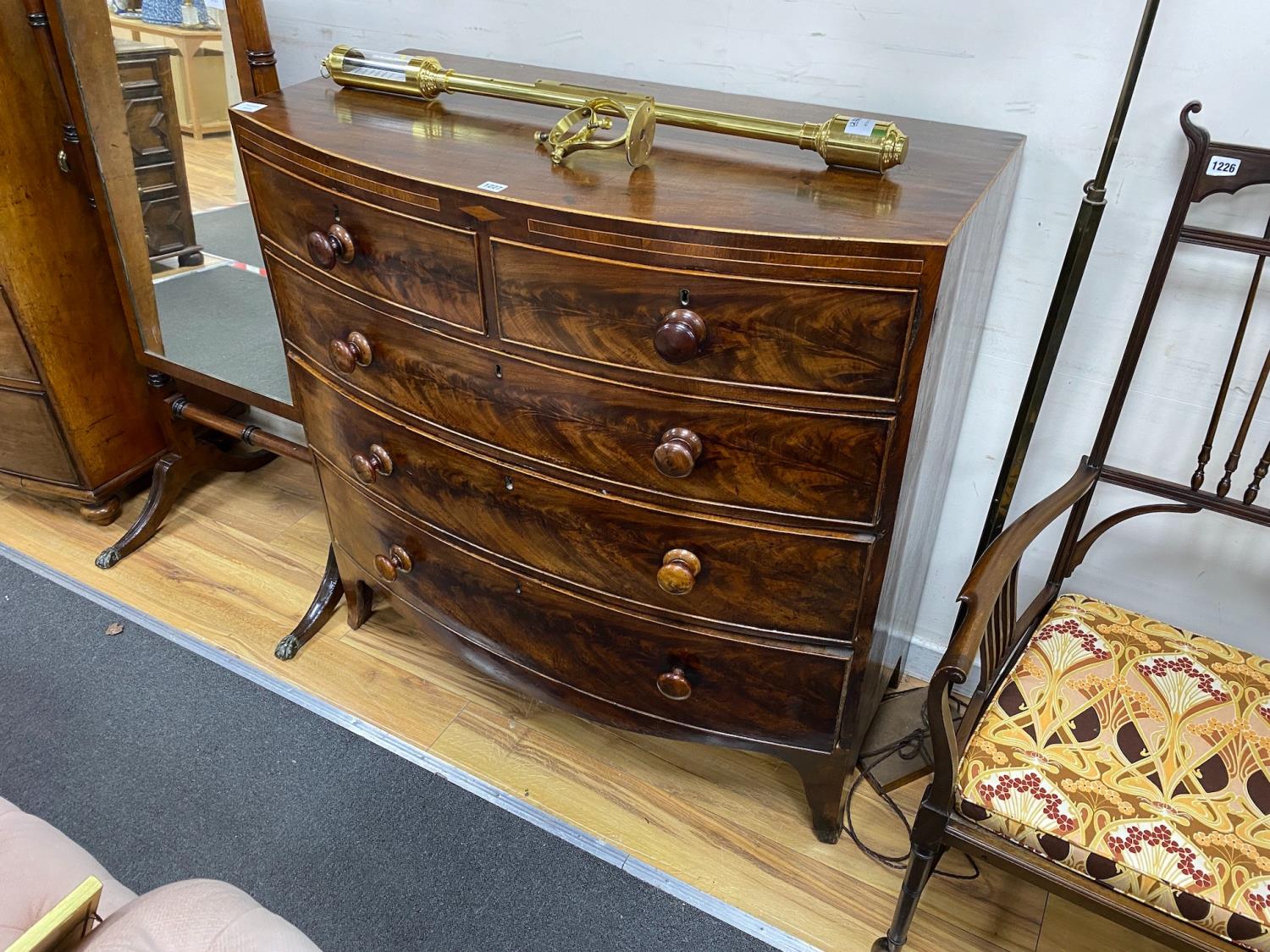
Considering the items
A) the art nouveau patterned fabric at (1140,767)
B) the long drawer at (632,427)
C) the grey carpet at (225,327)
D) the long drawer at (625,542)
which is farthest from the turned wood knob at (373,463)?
the art nouveau patterned fabric at (1140,767)

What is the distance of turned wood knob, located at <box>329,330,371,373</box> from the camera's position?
129 centimetres

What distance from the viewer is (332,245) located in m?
1.21

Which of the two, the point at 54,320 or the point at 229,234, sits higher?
the point at 229,234

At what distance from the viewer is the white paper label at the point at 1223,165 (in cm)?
110

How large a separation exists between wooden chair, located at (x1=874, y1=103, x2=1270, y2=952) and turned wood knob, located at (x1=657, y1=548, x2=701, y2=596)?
0.32 metres

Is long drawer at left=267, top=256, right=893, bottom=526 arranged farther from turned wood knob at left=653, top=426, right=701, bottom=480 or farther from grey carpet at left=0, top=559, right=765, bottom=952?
grey carpet at left=0, top=559, right=765, bottom=952

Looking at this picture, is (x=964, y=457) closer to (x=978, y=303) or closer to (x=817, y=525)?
(x=978, y=303)

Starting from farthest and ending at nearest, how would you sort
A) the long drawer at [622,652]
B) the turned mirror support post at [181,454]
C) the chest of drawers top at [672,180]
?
1. the turned mirror support post at [181,454]
2. the long drawer at [622,652]
3. the chest of drawers top at [672,180]

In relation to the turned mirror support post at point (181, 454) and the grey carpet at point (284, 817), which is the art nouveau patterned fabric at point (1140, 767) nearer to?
the grey carpet at point (284, 817)

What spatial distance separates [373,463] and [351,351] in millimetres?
190

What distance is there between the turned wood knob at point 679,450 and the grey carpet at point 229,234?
3.45ft

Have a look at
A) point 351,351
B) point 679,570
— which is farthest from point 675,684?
point 351,351

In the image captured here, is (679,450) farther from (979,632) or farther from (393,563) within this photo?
(393,563)

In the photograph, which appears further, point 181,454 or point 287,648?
point 181,454
